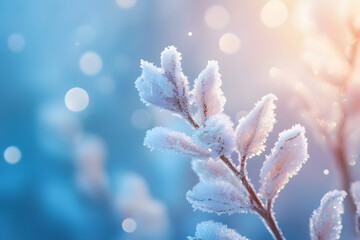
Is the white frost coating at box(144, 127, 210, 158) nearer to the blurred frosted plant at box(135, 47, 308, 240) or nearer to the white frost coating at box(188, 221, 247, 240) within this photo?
the blurred frosted plant at box(135, 47, 308, 240)

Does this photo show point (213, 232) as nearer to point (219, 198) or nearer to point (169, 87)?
point (219, 198)

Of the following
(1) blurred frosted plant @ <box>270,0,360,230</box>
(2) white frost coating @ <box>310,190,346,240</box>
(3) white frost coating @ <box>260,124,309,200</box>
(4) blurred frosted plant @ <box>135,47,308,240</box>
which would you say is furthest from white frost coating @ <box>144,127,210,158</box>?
(1) blurred frosted plant @ <box>270,0,360,230</box>

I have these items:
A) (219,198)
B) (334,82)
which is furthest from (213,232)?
(334,82)

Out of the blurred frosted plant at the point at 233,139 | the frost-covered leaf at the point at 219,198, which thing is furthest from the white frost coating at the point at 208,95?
the frost-covered leaf at the point at 219,198

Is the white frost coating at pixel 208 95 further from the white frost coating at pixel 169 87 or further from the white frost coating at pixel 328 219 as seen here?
the white frost coating at pixel 328 219

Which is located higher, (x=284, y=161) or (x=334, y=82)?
(x=334, y=82)

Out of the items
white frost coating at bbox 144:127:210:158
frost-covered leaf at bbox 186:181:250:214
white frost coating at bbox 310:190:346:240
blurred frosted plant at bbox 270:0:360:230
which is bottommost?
white frost coating at bbox 310:190:346:240

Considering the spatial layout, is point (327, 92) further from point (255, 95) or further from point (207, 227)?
point (255, 95)
